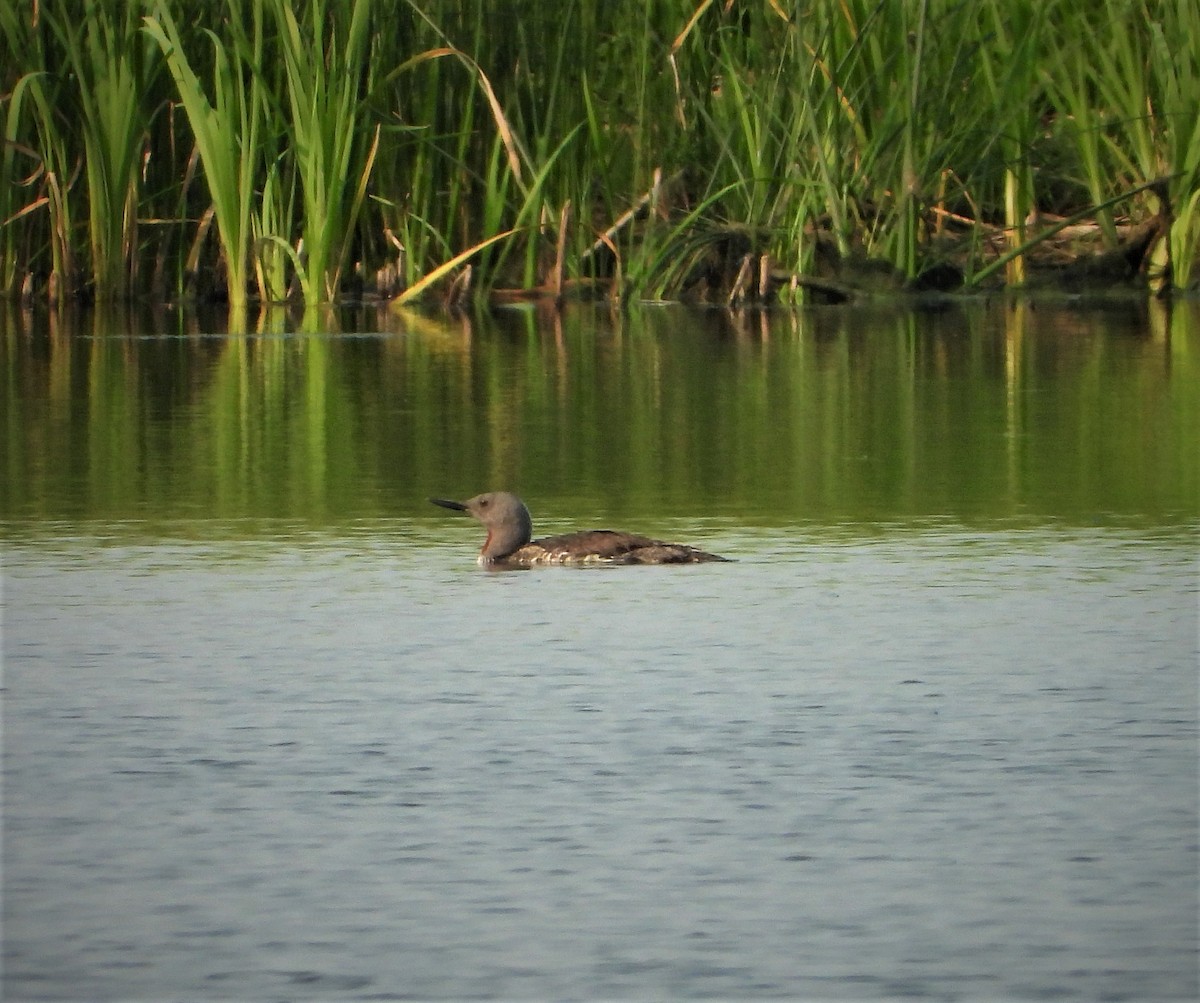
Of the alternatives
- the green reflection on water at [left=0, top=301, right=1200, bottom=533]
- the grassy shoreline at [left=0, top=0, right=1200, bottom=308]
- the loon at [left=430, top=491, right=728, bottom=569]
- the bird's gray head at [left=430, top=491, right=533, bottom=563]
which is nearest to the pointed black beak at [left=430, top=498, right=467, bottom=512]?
the loon at [left=430, top=491, right=728, bottom=569]

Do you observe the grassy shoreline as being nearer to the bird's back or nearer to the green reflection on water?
the green reflection on water

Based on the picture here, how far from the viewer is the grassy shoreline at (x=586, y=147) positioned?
13.6 metres

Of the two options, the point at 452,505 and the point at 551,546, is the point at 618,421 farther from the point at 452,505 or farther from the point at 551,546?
the point at 551,546

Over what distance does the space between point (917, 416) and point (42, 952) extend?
598 centimetres

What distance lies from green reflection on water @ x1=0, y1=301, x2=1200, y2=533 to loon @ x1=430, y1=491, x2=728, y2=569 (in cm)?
59

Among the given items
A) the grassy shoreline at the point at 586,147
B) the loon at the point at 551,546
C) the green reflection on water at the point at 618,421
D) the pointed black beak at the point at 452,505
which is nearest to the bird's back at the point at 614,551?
the loon at the point at 551,546

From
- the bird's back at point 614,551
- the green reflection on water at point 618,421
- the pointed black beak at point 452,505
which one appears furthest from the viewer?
the green reflection on water at point 618,421

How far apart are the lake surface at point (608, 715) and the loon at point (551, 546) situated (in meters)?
0.06

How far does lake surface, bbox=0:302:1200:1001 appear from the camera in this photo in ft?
9.70

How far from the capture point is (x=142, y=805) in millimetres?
3572

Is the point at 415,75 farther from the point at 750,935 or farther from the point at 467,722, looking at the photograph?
the point at 750,935

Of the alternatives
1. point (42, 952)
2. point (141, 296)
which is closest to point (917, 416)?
point (42, 952)

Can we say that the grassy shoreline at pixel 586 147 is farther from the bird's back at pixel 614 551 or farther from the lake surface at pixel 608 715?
the bird's back at pixel 614 551

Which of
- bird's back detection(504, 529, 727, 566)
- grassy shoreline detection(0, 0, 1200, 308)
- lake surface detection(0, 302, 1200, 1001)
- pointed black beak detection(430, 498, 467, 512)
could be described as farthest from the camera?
grassy shoreline detection(0, 0, 1200, 308)
